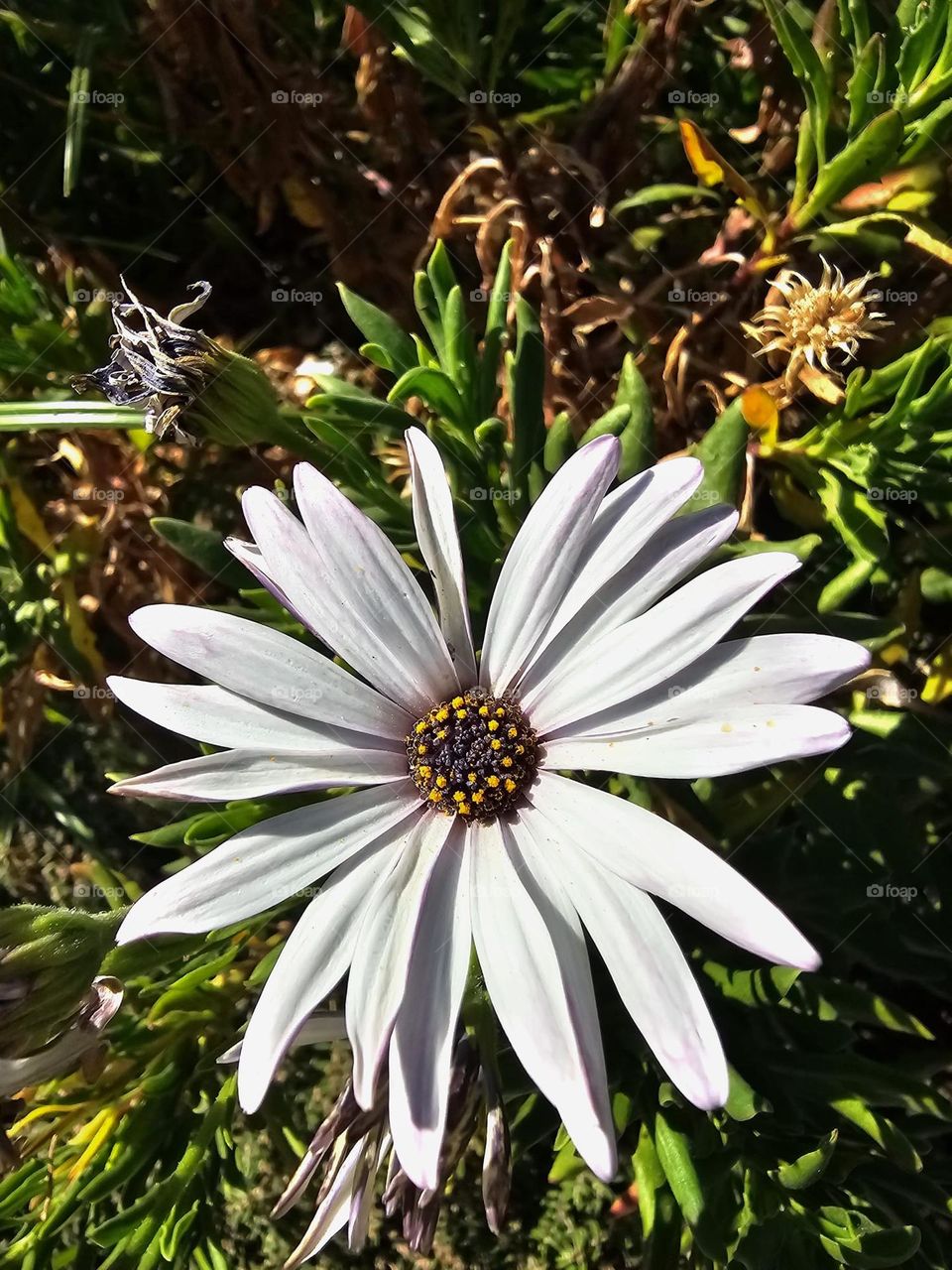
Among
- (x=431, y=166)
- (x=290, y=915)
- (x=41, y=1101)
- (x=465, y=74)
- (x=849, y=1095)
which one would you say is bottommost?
(x=41, y=1101)

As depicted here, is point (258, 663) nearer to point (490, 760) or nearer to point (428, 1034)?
point (490, 760)

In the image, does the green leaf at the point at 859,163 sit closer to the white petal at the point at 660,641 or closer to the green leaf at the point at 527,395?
the green leaf at the point at 527,395

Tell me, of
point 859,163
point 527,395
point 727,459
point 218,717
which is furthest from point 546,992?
point 859,163

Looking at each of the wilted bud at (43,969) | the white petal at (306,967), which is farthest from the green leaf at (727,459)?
the wilted bud at (43,969)

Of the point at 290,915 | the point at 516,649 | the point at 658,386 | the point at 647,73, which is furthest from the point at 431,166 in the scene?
the point at 290,915

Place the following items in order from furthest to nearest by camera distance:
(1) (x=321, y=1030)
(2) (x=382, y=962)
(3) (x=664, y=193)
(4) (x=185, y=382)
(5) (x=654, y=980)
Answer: (3) (x=664, y=193)
(1) (x=321, y=1030)
(4) (x=185, y=382)
(2) (x=382, y=962)
(5) (x=654, y=980)

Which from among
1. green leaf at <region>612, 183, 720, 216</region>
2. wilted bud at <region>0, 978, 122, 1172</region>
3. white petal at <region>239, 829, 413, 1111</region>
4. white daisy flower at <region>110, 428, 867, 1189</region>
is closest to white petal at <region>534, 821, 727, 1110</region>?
white daisy flower at <region>110, 428, 867, 1189</region>

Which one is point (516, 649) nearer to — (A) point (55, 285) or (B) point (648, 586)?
(B) point (648, 586)
